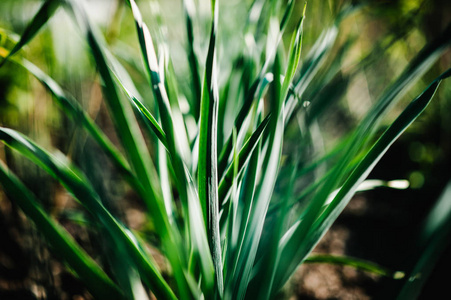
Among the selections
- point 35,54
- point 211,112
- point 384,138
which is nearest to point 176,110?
point 211,112

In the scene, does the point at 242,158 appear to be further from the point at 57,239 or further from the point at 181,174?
the point at 57,239

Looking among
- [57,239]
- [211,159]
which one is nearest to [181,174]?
[211,159]

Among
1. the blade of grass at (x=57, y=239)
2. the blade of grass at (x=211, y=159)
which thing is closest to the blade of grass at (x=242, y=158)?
the blade of grass at (x=211, y=159)

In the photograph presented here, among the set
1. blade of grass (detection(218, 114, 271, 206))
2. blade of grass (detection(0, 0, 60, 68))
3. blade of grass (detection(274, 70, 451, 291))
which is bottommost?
blade of grass (detection(274, 70, 451, 291))

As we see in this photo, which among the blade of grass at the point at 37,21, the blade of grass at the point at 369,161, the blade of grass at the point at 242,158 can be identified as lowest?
the blade of grass at the point at 369,161

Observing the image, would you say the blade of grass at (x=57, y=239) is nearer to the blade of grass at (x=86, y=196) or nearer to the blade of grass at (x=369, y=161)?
the blade of grass at (x=86, y=196)

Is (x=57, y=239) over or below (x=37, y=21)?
below

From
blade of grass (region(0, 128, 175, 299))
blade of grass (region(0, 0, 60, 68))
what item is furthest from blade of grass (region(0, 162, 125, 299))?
blade of grass (region(0, 0, 60, 68))

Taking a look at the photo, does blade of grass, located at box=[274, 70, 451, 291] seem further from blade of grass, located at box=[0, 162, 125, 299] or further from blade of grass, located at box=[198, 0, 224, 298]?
blade of grass, located at box=[0, 162, 125, 299]

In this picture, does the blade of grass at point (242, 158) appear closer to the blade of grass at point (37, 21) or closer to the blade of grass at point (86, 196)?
the blade of grass at point (86, 196)

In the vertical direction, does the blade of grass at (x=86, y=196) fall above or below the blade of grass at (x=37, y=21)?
below

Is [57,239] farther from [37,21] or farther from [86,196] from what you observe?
[37,21]
